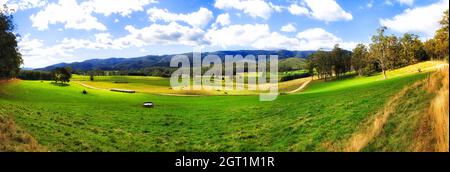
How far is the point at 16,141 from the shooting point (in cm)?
1892

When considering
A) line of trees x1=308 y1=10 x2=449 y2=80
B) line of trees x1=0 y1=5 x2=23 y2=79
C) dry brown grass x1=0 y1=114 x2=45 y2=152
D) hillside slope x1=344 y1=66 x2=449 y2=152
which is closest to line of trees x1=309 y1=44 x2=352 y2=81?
line of trees x1=308 y1=10 x2=449 y2=80

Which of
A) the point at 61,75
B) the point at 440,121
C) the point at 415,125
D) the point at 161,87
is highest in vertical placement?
the point at 61,75

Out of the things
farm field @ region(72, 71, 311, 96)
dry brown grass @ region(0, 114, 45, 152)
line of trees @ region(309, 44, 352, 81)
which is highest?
line of trees @ region(309, 44, 352, 81)

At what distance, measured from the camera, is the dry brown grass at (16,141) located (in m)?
17.0

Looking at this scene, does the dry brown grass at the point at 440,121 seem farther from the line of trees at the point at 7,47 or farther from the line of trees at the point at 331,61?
the line of trees at the point at 331,61

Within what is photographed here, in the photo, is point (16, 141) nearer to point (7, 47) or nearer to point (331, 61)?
point (7, 47)

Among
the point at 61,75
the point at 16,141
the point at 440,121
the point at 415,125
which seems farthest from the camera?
the point at 61,75

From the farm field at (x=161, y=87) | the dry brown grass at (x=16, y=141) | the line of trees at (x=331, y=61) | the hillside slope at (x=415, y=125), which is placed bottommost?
the farm field at (x=161, y=87)

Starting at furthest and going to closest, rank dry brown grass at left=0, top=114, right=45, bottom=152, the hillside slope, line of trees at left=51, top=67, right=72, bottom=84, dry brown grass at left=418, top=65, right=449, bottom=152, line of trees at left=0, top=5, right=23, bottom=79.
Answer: line of trees at left=51, top=67, right=72, bottom=84, line of trees at left=0, top=5, right=23, bottom=79, dry brown grass at left=0, top=114, right=45, bottom=152, the hillside slope, dry brown grass at left=418, top=65, right=449, bottom=152

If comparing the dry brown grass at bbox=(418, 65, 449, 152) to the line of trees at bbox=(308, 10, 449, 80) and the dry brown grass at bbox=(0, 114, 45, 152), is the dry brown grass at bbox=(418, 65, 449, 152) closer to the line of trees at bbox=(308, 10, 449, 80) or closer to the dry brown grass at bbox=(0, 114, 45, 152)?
the dry brown grass at bbox=(0, 114, 45, 152)

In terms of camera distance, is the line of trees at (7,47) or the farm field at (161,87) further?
the farm field at (161,87)

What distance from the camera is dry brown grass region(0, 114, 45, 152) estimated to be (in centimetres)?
1698

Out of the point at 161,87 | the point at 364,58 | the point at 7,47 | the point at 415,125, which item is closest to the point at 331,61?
the point at 364,58

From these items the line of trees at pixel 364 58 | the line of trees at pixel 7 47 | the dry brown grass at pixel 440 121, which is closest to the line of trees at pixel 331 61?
the line of trees at pixel 364 58
